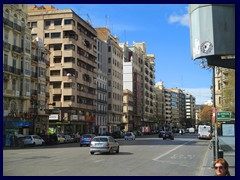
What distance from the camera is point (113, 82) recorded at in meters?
104

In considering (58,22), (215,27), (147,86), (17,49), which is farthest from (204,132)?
(147,86)

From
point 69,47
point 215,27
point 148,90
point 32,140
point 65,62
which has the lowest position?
point 32,140

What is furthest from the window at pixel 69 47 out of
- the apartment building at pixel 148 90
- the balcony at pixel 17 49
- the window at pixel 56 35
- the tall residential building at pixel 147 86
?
the apartment building at pixel 148 90

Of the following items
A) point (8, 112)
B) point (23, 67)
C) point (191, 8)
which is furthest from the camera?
point (23, 67)

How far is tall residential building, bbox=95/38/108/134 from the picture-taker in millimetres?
92800

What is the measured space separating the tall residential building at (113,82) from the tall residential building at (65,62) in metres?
19.5

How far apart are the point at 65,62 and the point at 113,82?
1169 inches

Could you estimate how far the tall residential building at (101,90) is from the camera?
92.8 meters

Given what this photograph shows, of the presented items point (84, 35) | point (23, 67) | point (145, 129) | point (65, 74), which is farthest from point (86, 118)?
point (145, 129)

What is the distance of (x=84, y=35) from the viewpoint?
274 feet

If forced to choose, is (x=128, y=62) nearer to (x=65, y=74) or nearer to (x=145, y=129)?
(x=145, y=129)

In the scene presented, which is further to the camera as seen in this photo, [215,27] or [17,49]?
[17,49]

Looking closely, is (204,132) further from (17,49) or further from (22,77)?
(17,49)
